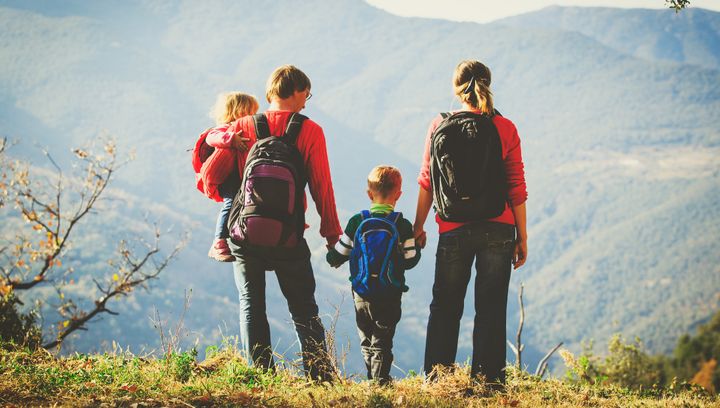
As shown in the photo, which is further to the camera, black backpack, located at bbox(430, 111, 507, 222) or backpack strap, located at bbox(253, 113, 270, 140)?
backpack strap, located at bbox(253, 113, 270, 140)

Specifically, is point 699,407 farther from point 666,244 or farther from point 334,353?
point 666,244

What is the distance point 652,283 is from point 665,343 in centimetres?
5666

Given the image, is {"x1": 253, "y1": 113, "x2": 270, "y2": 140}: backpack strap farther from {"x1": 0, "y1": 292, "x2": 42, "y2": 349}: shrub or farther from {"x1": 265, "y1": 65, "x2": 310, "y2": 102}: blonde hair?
{"x1": 0, "y1": 292, "x2": 42, "y2": 349}: shrub

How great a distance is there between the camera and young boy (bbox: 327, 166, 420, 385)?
3.94m

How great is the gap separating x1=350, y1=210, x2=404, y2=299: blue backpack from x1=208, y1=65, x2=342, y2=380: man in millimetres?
177

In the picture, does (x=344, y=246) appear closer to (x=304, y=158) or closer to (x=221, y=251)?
(x=304, y=158)

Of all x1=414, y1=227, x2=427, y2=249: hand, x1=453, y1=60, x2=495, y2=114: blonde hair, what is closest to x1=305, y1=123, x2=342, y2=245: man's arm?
x1=414, y1=227, x2=427, y2=249: hand

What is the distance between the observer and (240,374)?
392cm

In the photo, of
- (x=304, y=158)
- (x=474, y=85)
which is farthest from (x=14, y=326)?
(x=474, y=85)

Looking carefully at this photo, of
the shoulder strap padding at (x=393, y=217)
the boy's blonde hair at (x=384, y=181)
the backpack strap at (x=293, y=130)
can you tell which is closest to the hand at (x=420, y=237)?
the shoulder strap padding at (x=393, y=217)

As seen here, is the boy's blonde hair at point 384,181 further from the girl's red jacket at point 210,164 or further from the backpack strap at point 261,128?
the girl's red jacket at point 210,164

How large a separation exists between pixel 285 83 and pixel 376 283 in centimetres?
135

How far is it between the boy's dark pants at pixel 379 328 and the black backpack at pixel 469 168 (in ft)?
2.20

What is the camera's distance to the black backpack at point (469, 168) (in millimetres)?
3771
